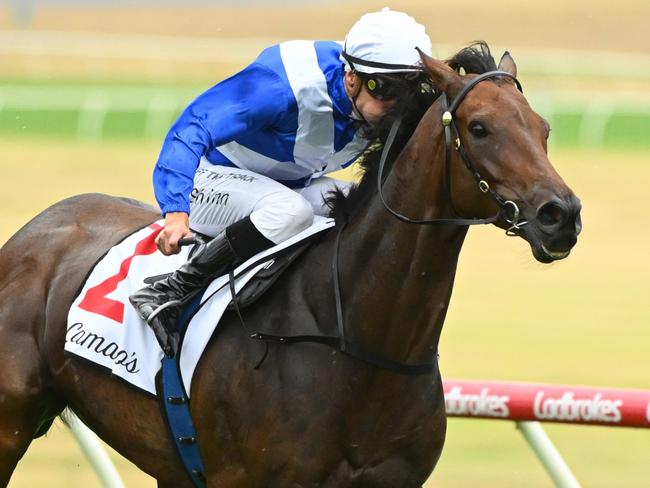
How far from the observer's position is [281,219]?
3.87 meters

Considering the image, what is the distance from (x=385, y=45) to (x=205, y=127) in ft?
1.84

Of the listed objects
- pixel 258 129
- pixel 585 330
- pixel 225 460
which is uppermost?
pixel 258 129

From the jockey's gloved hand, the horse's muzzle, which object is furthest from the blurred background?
the jockey's gloved hand

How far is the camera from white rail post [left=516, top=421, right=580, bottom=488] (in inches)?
183

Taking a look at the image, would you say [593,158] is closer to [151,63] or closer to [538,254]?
[151,63]

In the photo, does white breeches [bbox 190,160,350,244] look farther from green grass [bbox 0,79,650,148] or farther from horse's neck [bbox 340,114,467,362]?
green grass [bbox 0,79,650,148]

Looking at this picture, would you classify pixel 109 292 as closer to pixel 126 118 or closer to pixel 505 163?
pixel 505 163

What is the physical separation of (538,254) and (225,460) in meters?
1.15

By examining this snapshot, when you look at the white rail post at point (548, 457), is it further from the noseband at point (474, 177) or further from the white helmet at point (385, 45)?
the white helmet at point (385, 45)

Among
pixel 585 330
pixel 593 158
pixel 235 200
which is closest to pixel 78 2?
pixel 593 158

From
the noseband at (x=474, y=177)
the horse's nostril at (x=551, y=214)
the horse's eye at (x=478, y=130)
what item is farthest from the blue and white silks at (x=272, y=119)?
the horse's nostril at (x=551, y=214)

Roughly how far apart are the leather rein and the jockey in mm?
147

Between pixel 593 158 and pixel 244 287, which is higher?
pixel 244 287

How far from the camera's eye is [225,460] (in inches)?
150
